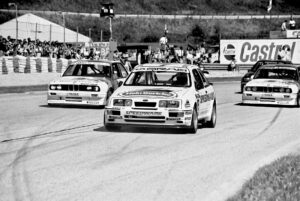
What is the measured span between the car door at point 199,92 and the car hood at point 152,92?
0.35 meters

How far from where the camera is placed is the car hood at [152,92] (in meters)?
11.8

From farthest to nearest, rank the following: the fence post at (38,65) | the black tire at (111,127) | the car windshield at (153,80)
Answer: the fence post at (38,65), the car windshield at (153,80), the black tire at (111,127)

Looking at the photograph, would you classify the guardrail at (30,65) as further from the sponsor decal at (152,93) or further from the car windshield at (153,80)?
the sponsor decal at (152,93)

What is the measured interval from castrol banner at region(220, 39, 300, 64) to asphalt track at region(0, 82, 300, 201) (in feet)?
113

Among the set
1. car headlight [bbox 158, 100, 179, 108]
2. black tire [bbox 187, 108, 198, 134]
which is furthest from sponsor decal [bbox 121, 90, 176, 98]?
black tire [bbox 187, 108, 198, 134]

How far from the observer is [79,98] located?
57.1 feet

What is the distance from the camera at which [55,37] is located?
4781 cm

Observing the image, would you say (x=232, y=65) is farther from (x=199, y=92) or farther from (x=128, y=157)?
(x=128, y=157)

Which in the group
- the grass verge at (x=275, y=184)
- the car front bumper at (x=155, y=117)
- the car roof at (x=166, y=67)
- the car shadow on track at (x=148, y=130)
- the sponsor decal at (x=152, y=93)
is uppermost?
the car roof at (x=166, y=67)

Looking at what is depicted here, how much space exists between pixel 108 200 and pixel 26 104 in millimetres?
12823

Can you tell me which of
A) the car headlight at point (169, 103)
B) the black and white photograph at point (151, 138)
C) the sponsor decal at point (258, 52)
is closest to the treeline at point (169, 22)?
the sponsor decal at point (258, 52)

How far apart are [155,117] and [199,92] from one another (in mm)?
1320

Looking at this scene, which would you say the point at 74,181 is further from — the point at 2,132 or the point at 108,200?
the point at 2,132

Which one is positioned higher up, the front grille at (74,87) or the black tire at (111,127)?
the front grille at (74,87)
